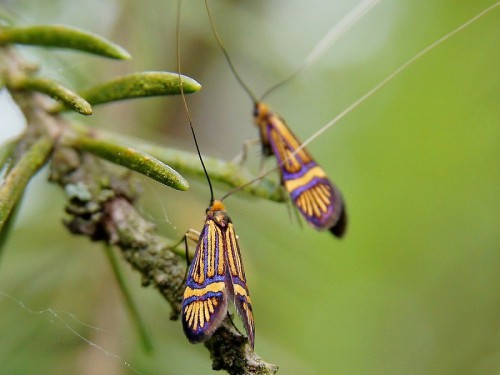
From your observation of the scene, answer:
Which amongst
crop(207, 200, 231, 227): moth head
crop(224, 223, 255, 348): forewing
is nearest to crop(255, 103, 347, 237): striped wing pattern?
crop(207, 200, 231, 227): moth head

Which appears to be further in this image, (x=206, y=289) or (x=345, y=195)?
(x=345, y=195)

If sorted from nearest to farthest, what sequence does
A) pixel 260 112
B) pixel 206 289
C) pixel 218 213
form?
pixel 206 289
pixel 218 213
pixel 260 112

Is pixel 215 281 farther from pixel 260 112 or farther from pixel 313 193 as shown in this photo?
pixel 260 112

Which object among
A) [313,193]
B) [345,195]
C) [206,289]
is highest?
[345,195]

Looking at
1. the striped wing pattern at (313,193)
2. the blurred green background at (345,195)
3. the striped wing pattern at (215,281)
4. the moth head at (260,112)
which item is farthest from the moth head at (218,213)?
the moth head at (260,112)

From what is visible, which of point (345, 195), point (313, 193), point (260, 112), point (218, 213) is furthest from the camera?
point (260, 112)

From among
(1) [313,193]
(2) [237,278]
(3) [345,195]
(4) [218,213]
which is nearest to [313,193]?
(1) [313,193]

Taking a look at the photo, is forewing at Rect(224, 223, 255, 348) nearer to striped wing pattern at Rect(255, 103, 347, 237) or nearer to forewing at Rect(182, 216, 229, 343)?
forewing at Rect(182, 216, 229, 343)

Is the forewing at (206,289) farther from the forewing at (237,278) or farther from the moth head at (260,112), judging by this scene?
the moth head at (260,112)
